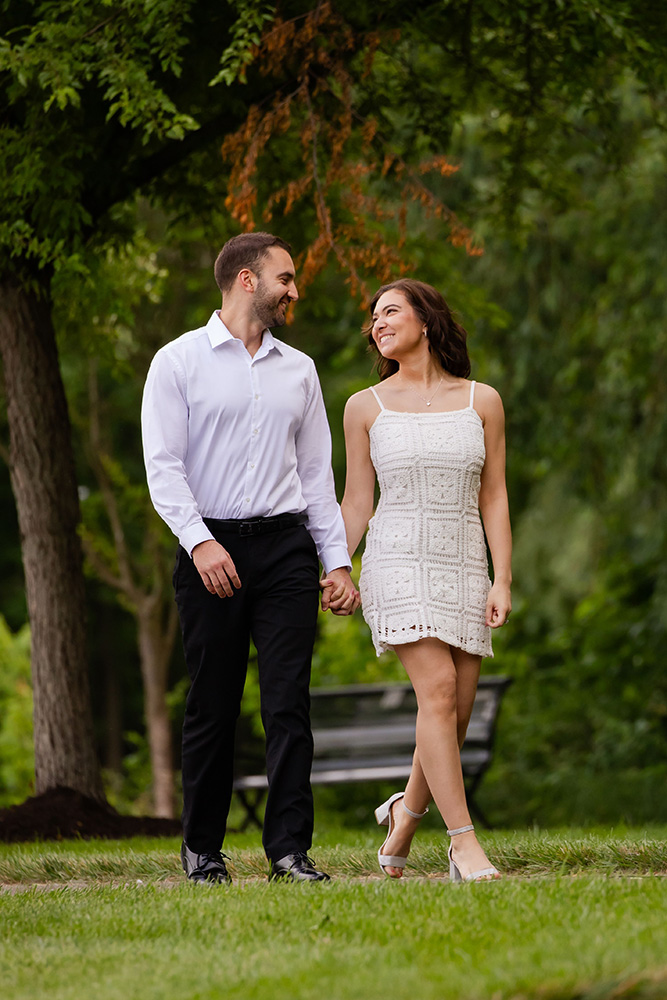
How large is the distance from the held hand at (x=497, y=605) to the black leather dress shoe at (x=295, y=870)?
106cm

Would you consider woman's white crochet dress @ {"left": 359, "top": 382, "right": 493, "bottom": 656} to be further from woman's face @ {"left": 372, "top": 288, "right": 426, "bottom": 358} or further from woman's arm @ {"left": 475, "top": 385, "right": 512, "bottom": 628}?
woman's face @ {"left": 372, "top": 288, "right": 426, "bottom": 358}

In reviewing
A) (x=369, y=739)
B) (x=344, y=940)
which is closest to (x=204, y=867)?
(x=344, y=940)

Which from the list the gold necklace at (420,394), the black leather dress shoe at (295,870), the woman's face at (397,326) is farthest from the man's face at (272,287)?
the black leather dress shoe at (295,870)

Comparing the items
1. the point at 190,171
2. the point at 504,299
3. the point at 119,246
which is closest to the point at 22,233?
the point at 119,246

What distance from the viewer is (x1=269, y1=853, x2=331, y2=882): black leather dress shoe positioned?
4641mm

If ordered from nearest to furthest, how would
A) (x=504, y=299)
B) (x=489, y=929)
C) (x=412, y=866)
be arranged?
(x=489, y=929) → (x=412, y=866) → (x=504, y=299)

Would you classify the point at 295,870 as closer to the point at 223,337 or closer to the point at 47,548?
the point at 223,337

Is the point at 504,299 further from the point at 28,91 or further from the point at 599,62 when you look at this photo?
the point at 28,91

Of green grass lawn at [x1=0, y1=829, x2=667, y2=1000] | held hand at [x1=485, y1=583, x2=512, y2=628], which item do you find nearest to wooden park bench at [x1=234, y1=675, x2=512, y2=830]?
green grass lawn at [x1=0, y1=829, x2=667, y2=1000]

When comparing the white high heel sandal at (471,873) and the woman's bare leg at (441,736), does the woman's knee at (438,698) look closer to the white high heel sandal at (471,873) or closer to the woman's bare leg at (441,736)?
the woman's bare leg at (441,736)

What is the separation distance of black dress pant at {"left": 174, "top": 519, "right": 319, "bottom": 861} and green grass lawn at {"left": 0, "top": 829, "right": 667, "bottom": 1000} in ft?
1.06

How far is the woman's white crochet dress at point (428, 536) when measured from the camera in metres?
4.80

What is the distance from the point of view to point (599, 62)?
8.59m

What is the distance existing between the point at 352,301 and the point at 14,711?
27.1ft
